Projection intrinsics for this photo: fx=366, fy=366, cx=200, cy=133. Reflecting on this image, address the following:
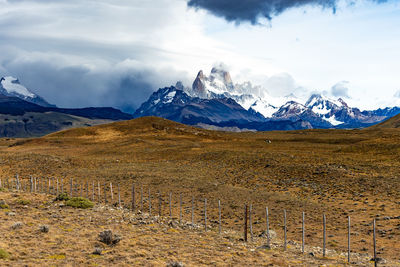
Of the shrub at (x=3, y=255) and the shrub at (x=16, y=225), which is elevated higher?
the shrub at (x=3, y=255)

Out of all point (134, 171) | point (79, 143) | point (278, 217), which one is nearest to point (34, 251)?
point (278, 217)

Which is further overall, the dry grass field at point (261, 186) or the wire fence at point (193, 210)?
the wire fence at point (193, 210)

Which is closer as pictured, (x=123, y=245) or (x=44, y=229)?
(x=123, y=245)

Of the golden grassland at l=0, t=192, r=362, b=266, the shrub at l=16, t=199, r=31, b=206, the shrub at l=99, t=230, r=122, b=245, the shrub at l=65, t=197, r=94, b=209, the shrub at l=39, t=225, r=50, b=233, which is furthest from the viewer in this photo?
the shrub at l=65, t=197, r=94, b=209

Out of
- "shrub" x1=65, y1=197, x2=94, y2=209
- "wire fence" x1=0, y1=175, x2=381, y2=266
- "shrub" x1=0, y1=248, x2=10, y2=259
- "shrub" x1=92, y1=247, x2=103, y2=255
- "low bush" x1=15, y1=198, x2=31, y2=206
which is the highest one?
"shrub" x1=0, y1=248, x2=10, y2=259

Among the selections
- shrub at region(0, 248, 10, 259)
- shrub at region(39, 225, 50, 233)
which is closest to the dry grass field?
shrub at region(0, 248, 10, 259)

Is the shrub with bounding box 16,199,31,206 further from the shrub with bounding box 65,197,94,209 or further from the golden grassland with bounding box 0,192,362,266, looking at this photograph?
the shrub with bounding box 65,197,94,209

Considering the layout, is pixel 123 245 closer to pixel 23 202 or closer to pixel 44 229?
pixel 44 229

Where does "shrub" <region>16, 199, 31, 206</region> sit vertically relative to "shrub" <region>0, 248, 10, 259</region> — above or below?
below

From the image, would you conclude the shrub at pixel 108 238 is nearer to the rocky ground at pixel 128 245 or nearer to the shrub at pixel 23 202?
the rocky ground at pixel 128 245

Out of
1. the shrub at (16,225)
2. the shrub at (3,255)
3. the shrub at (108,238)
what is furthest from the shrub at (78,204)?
the shrub at (3,255)

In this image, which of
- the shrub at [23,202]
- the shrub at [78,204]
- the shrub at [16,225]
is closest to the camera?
the shrub at [16,225]

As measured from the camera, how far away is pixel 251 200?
41.0 metres

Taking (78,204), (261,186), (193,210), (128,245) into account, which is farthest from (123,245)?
(261,186)
